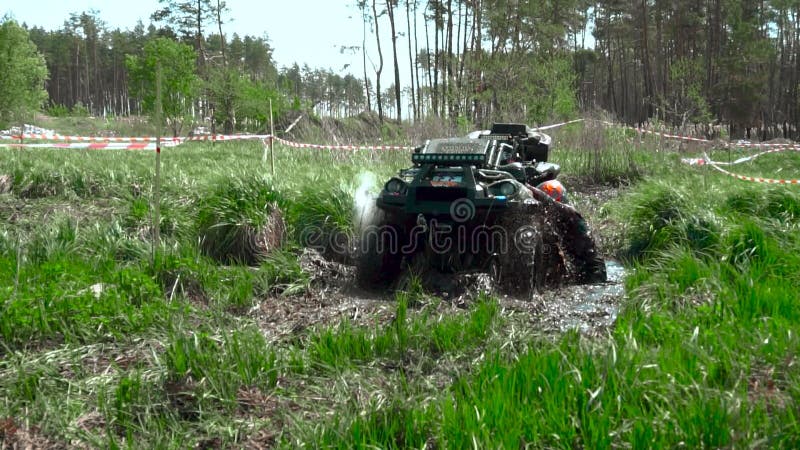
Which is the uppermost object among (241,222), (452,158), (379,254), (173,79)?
(173,79)

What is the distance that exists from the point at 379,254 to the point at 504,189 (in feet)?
4.14

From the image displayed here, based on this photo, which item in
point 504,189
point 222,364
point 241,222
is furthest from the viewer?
point 241,222

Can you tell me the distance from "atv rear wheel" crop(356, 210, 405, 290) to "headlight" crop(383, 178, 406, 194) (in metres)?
0.33

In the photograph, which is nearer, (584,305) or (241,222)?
(584,305)

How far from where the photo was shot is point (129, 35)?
59.6m

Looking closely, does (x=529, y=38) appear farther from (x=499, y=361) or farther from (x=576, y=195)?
(x=499, y=361)

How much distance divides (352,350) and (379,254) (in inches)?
87.5

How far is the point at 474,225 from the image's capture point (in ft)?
20.5

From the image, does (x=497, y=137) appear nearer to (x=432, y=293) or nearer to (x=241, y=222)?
(x=432, y=293)

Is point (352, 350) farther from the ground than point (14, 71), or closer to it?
closer to it

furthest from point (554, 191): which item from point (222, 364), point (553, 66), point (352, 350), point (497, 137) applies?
point (553, 66)

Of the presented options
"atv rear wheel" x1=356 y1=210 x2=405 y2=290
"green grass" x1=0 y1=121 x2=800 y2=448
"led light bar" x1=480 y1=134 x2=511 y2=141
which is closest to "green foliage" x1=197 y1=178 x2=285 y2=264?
"green grass" x1=0 y1=121 x2=800 y2=448

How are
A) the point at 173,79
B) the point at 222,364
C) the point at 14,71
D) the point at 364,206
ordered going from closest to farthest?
the point at 222,364, the point at 364,206, the point at 14,71, the point at 173,79

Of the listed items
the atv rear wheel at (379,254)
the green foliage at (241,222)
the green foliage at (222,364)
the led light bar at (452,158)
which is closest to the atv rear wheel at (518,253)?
the led light bar at (452,158)
